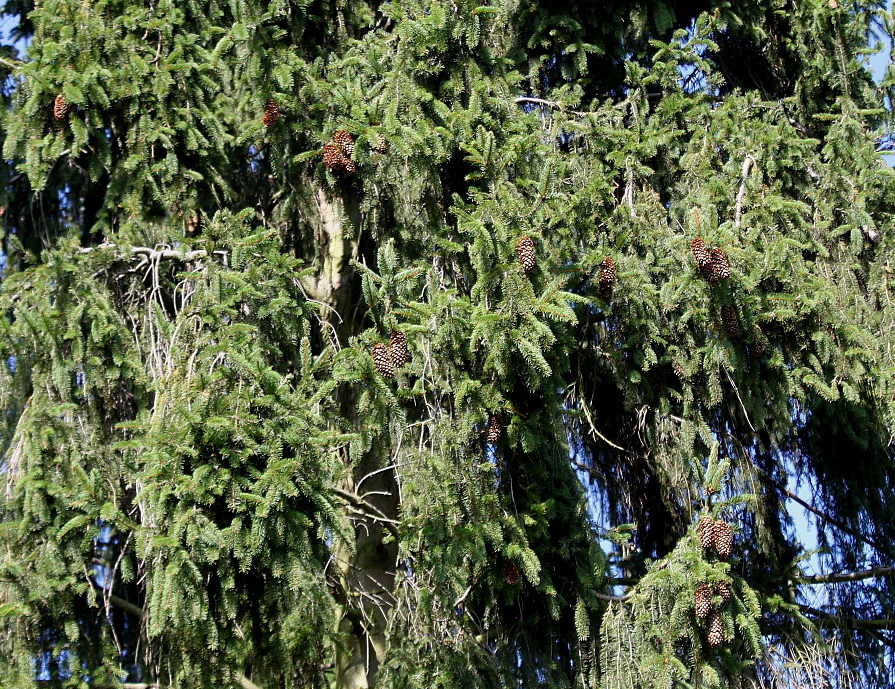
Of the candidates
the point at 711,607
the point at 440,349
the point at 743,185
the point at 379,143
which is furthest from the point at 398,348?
the point at 743,185

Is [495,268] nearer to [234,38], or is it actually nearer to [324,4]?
[234,38]

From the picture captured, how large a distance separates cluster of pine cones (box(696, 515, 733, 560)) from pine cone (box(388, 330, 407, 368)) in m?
1.57

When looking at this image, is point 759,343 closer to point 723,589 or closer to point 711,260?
point 711,260

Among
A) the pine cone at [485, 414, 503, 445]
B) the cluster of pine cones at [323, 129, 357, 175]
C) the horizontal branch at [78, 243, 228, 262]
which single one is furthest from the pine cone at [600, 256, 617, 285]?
the horizontal branch at [78, 243, 228, 262]

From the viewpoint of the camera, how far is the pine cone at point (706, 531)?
504cm

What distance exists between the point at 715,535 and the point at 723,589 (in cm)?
A: 25

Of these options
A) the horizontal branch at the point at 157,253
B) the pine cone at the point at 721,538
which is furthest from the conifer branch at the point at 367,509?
the pine cone at the point at 721,538

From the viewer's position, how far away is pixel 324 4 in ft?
21.7

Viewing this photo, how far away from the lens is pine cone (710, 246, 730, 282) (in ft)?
16.7

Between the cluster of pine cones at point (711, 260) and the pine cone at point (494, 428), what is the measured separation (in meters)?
1.19

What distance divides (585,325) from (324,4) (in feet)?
8.32

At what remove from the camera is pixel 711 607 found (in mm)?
4992

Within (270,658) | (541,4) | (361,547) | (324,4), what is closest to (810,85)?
(541,4)

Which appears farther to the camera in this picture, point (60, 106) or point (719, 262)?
point (60, 106)
